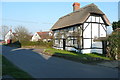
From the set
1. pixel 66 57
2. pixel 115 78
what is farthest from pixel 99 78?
pixel 66 57

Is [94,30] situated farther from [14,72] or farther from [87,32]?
[14,72]

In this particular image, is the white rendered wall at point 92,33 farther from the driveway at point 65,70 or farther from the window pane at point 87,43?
the driveway at point 65,70

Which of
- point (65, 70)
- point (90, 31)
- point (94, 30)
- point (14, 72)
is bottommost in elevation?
point (65, 70)

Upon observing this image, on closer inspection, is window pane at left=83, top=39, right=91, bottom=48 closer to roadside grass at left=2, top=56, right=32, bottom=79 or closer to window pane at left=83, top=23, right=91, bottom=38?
window pane at left=83, top=23, right=91, bottom=38

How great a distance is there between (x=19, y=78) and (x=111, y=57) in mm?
11806

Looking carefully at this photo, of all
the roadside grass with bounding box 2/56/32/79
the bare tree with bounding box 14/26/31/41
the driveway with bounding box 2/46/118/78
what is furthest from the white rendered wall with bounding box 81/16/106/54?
the bare tree with bounding box 14/26/31/41

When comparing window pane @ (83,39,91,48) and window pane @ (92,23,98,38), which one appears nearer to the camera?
window pane @ (83,39,91,48)

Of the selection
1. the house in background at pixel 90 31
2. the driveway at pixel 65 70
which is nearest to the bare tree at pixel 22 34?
the house in background at pixel 90 31

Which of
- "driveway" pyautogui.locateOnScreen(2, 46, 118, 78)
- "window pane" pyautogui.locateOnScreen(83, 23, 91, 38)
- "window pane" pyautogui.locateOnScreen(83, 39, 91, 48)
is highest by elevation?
"window pane" pyautogui.locateOnScreen(83, 23, 91, 38)

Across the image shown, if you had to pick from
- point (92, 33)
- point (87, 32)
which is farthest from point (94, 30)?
point (87, 32)

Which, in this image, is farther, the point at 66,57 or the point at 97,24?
the point at 97,24

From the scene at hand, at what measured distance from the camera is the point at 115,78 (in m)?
7.23

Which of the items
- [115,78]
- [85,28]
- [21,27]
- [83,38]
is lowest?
[115,78]

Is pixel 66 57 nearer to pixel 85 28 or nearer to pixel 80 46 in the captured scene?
pixel 80 46
